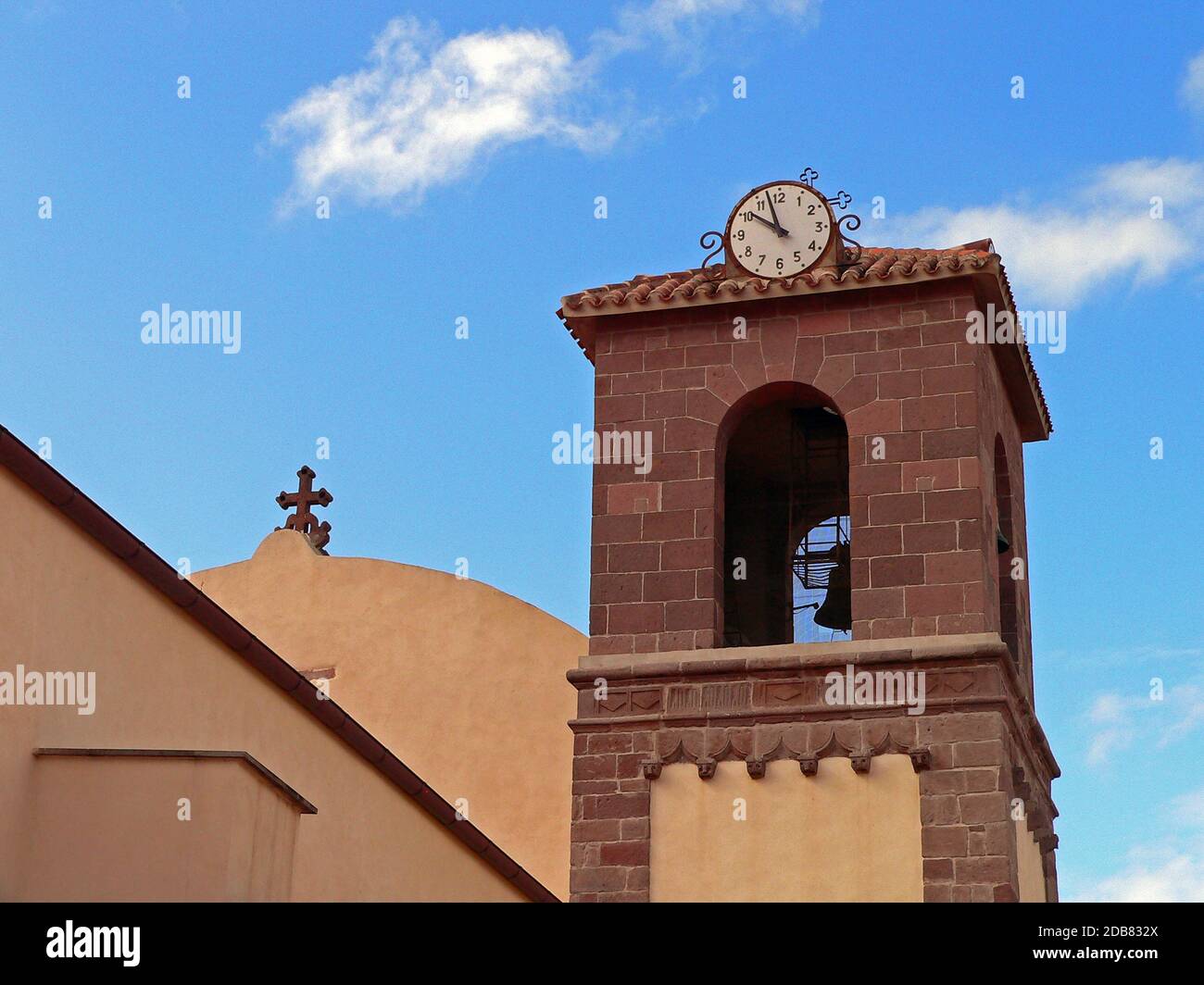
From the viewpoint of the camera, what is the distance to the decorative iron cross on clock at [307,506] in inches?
716

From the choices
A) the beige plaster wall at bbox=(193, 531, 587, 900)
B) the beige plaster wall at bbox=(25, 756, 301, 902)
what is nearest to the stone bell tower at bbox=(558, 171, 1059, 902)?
the beige plaster wall at bbox=(193, 531, 587, 900)

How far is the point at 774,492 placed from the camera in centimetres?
1659

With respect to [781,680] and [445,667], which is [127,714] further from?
[445,667]

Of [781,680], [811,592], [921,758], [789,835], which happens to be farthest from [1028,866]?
[811,592]

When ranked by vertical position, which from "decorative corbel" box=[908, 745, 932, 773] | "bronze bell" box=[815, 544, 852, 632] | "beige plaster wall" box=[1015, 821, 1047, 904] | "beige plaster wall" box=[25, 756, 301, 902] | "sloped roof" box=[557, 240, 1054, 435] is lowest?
"beige plaster wall" box=[25, 756, 301, 902]

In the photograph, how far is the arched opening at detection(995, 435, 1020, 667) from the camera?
15711 millimetres

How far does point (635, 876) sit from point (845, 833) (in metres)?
1.43

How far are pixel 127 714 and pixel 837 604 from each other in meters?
6.70

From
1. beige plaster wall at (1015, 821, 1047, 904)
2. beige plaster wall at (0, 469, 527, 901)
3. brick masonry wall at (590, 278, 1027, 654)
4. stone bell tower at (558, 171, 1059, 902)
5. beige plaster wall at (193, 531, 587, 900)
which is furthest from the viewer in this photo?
beige plaster wall at (193, 531, 587, 900)

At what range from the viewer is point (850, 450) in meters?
14.7

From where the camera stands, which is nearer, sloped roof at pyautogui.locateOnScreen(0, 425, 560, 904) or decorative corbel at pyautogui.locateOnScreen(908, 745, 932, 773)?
sloped roof at pyautogui.locateOnScreen(0, 425, 560, 904)

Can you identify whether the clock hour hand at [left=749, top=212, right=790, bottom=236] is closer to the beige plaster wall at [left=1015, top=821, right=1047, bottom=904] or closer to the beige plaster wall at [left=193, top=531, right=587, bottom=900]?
the beige plaster wall at [left=193, top=531, right=587, bottom=900]

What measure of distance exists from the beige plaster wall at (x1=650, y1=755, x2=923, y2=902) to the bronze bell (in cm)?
207
